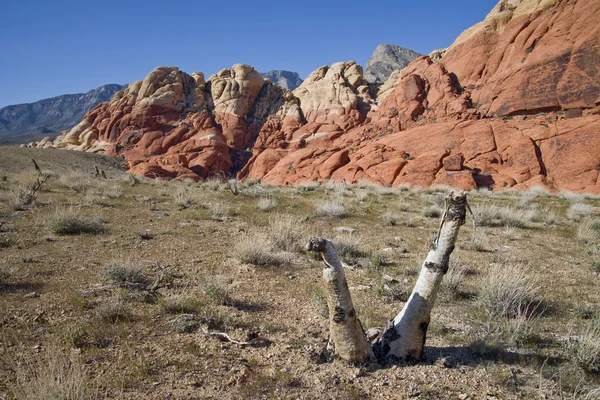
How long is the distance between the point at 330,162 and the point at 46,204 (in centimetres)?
3264

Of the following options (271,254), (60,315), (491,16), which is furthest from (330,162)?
(60,315)

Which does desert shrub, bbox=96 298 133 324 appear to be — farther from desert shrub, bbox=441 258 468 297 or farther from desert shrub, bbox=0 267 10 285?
desert shrub, bbox=441 258 468 297

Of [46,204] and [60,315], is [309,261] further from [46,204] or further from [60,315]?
[46,204]

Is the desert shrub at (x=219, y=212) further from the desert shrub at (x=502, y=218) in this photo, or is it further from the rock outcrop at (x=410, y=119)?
the rock outcrop at (x=410, y=119)

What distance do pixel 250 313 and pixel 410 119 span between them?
42878mm

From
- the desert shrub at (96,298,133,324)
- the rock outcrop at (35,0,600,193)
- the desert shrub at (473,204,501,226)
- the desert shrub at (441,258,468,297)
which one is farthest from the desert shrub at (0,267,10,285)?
the rock outcrop at (35,0,600,193)

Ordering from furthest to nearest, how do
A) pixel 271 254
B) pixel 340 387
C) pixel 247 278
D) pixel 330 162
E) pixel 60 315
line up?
pixel 330 162 < pixel 271 254 < pixel 247 278 < pixel 60 315 < pixel 340 387

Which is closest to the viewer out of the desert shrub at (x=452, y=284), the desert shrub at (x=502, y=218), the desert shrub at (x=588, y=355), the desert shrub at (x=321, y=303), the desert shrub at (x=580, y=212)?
the desert shrub at (x=588, y=355)

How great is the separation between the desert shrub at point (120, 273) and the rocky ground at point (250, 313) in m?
0.02

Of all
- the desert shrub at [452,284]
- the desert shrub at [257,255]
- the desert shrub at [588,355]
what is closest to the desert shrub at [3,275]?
the desert shrub at [257,255]

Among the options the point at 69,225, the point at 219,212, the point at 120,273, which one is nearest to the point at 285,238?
the point at 120,273

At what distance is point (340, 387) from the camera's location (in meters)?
2.72

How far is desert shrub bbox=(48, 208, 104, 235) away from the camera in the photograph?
668cm

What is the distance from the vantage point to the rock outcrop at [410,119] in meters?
28.9
